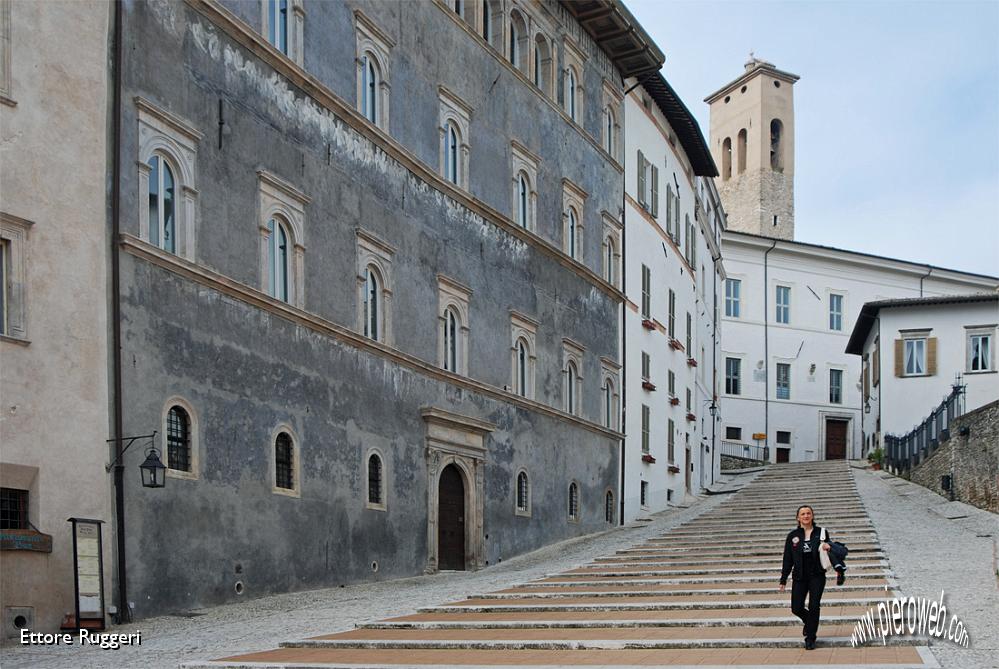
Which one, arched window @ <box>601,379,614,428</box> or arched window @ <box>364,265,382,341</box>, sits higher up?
arched window @ <box>364,265,382,341</box>

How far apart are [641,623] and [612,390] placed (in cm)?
1936

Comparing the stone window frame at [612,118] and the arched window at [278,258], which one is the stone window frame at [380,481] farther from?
the stone window frame at [612,118]

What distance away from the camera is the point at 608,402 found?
114 feet

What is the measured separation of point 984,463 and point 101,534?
61.3ft

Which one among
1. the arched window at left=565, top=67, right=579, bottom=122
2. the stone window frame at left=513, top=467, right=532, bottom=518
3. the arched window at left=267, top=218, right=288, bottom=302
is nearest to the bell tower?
the arched window at left=565, top=67, right=579, bottom=122

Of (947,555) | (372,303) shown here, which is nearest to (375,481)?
(372,303)

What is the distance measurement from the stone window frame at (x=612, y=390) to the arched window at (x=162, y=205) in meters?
17.6

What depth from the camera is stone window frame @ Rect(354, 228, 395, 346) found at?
2297cm

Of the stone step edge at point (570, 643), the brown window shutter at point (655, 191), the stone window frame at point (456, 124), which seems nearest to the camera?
the stone step edge at point (570, 643)

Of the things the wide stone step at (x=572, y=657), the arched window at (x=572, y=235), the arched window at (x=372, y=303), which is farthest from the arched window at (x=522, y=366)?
the wide stone step at (x=572, y=657)

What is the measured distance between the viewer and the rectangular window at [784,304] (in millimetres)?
63281

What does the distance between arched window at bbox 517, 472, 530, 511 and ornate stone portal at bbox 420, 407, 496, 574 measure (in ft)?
6.80

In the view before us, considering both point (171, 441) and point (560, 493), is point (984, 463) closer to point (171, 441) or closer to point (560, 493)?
point (560, 493)

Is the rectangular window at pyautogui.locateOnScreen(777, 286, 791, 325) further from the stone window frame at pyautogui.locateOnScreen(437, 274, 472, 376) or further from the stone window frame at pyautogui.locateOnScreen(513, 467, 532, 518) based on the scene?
the stone window frame at pyautogui.locateOnScreen(437, 274, 472, 376)
